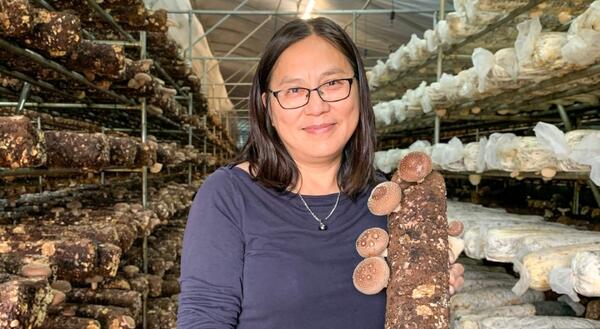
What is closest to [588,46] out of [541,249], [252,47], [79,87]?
[541,249]

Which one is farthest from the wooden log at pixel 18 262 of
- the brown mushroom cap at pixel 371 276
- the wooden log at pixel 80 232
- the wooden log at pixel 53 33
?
the brown mushroom cap at pixel 371 276

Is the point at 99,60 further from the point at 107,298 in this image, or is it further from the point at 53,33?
the point at 107,298

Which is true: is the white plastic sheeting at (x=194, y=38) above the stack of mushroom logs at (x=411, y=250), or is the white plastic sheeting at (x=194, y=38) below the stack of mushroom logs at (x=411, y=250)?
above

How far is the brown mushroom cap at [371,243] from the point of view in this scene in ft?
3.42

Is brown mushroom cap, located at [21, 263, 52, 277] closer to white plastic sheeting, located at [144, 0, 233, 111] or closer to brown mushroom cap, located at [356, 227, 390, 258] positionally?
brown mushroom cap, located at [356, 227, 390, 258]

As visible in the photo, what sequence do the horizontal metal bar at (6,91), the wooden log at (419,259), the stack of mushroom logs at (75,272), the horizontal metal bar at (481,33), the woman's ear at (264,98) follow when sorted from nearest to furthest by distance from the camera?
the wooden log at (419,259)
the stack of mushroom logs at (75,272)
the woman's ear at (264,98)
the horizontal metal bar at (481,33)
the horizontal metal bar at (6,91)

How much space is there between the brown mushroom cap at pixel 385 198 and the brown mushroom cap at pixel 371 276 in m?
0.11

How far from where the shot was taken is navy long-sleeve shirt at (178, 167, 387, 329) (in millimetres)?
1087

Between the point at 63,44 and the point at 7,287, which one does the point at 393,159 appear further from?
the point at 7,287

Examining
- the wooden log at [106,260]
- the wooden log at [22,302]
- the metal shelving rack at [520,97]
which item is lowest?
the wooden log at [106,260]

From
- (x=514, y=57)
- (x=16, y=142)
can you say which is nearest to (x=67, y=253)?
(x=16, y=142)

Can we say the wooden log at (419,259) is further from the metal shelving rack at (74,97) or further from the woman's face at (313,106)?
the metal shelving rack at (74,97)

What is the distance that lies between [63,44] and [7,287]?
0.99 metres

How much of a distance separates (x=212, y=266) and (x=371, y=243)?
14.2 inches
